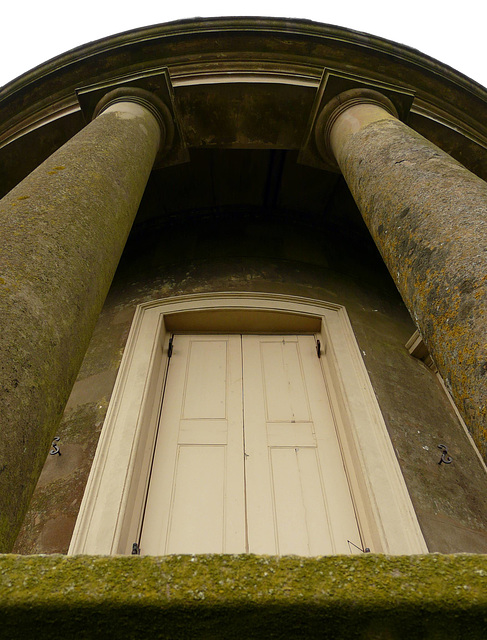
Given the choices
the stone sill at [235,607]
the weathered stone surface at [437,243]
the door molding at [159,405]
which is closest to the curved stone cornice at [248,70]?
the door molding at [159,405]

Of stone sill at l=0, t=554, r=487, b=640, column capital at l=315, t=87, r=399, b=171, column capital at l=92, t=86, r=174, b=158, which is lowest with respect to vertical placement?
stone sill at l=0, t=554, r=487, b=640

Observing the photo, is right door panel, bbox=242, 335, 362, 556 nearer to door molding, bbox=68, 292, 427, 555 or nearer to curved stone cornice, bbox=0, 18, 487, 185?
door molding, bbox=68, 292, 427, 555

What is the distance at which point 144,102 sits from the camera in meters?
5.20

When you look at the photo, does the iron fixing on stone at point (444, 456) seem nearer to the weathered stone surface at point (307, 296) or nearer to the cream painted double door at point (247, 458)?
the weathered stone surface at point (307, 296)

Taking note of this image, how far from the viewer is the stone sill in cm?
125

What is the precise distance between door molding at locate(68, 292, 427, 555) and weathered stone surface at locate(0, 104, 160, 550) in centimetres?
175

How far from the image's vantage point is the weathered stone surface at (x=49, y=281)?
1.88 metres

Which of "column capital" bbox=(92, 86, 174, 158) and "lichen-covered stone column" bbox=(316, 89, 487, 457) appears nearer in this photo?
"lichen-covered stone column" bbox=(316, 89, 487, 457)

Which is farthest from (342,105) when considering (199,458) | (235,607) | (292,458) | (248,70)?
(235,607)

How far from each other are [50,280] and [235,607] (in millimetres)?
1792

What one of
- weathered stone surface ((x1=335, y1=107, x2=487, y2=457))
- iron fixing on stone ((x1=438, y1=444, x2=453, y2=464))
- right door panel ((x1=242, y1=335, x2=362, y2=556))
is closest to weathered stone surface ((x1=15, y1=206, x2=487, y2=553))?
iron fixing on stone ((x1=438, y1=444, x2=453, y2=464))

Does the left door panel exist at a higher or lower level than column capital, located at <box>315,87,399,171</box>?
lower

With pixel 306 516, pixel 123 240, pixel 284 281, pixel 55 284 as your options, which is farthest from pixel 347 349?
pixel 55 284

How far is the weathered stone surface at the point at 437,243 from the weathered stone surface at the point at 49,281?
1.84 m
